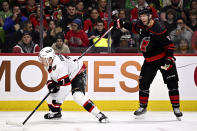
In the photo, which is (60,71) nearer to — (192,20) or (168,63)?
(168,63)

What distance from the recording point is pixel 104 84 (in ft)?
21.6

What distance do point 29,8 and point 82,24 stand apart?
36.2 inches

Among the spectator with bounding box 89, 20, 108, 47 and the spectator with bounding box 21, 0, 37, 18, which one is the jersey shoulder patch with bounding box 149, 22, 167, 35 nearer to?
the spectator with bounding box 89, 20, 108, 47

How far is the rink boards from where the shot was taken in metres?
6.48

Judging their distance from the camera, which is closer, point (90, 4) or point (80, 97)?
point (80, 97)

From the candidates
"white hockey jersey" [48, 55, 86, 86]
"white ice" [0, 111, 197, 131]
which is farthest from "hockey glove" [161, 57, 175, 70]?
"white hockey jersey" [48, 55, 86, 86]

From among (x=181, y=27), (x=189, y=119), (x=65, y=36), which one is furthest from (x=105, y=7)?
(x=189, y=119)

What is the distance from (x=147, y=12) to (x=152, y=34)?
0.30 meters

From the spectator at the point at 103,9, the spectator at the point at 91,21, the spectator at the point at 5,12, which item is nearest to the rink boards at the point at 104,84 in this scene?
the spectator at the point at 91,21

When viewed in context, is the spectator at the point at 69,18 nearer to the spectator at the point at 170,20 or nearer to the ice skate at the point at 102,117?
the spectator at the point at 170,20

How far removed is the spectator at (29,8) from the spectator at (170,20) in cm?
212

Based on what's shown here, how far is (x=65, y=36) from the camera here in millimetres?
6629

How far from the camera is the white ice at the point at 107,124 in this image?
15.8ft

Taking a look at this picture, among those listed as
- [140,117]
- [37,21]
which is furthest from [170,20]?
[37,21]
